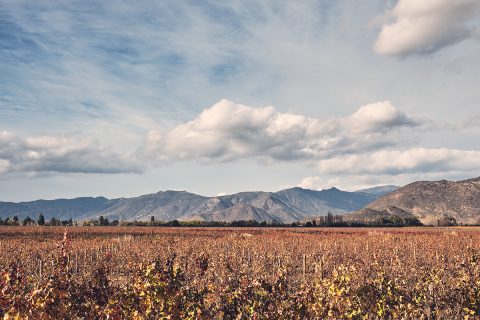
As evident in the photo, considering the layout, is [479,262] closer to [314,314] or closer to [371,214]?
[314,314]

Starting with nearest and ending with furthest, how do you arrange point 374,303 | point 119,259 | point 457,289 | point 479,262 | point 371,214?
point 374,303
point 457,289
point 479,262
point 119,259
point 371,214

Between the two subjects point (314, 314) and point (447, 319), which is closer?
point (314, 314)

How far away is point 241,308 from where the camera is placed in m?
8.40

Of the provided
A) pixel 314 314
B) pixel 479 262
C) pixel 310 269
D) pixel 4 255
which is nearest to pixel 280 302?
pixel 314 314

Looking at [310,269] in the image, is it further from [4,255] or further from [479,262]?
[4,255]

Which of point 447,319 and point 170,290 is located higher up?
point 170,290

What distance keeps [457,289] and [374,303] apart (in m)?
3.86

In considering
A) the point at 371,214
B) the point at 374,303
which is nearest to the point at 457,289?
the point at 374,303

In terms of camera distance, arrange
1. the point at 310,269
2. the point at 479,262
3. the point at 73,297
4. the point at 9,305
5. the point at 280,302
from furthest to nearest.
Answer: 1. the point at 310,269
2. the point at 479,262
3. the point at 280,302
4. the point at 73,297
5. the point at 9,305

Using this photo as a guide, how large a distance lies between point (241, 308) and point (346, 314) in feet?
6.91

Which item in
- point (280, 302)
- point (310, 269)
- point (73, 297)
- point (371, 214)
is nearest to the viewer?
point (73, 297)

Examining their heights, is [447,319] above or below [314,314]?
below

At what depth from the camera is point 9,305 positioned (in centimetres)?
742

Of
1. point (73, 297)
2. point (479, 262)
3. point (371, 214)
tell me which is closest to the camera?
point (73, 297)
